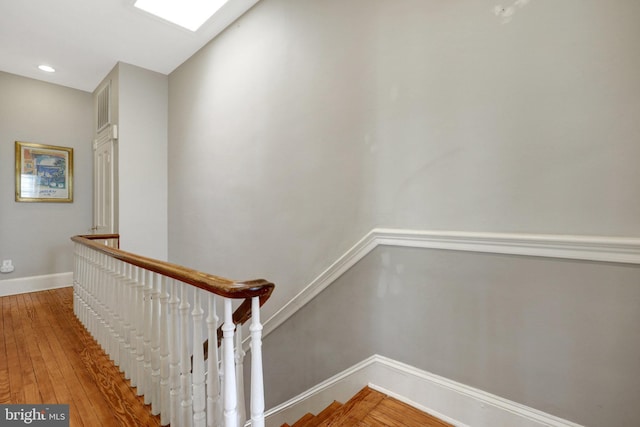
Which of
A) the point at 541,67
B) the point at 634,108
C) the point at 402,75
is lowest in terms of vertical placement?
the point at 634,108

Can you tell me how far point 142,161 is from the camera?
3.59 metres

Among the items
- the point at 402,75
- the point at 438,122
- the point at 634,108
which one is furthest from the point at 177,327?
the point at 634,108

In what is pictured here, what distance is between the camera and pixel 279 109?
2.29 m

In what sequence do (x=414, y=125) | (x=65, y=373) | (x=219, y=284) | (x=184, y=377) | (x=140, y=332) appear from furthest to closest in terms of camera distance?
(x=65, y=373), (x=140, y=332), (x=414, y=125), (x=184, y=377), (x=219, y=284)

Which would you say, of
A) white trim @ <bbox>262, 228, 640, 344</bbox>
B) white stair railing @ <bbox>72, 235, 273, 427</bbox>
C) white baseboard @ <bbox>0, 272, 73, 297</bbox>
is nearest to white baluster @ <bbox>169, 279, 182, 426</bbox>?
white stair railing @ <bbox>72, 235, 273, 427</bbox>

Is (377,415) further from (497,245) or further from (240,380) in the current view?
(497,245)

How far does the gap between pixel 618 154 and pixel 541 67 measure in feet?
1.37

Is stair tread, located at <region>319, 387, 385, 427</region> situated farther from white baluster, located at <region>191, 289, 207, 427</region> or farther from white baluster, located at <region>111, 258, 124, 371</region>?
white baluster, located at <region>111, 258, 124, 371</region>

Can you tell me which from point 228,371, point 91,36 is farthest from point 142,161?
point 228,371

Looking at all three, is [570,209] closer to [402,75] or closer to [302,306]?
[402,75]

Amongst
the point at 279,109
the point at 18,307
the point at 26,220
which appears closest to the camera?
the point at 279,109

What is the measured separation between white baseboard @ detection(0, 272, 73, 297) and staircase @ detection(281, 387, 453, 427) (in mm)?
4414

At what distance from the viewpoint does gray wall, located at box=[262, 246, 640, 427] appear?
1033 millimetres

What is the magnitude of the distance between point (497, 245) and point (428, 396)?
Result: 0.80 metres
